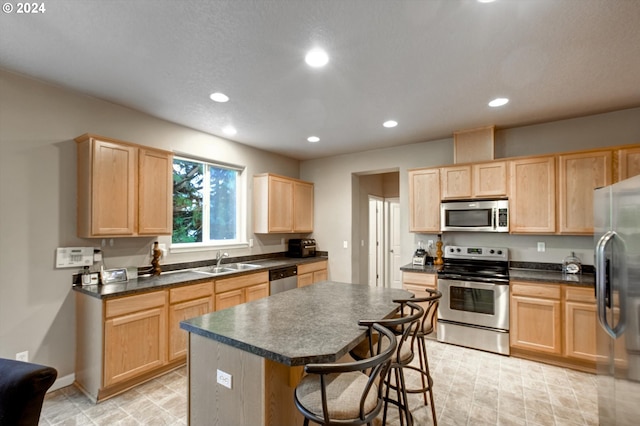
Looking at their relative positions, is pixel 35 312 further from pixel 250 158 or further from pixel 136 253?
pixel 250 158

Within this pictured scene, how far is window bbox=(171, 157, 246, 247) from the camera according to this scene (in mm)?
3857

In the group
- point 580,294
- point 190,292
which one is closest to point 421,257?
point 580,294

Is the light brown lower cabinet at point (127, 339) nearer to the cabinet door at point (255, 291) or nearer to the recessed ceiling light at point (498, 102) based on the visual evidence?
the cabinet door at point (255, 291)

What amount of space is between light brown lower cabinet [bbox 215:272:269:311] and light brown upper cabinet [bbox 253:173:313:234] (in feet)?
3.22

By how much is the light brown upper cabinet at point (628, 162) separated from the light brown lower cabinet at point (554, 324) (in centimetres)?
123

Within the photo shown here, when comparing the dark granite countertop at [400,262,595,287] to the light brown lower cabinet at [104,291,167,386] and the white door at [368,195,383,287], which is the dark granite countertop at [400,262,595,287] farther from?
the light brown lower cabinet at [104,291,167,386]

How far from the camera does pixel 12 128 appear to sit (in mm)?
2463

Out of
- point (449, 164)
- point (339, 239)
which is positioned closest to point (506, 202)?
point (449, 164)

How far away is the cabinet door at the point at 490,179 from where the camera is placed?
3.63 m

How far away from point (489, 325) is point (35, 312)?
4.52 m

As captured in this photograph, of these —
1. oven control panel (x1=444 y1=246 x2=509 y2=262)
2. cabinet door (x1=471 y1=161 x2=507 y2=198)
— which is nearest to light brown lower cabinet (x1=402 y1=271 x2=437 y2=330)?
oven control panel (x1=444 y1=246 x2=509 y2=262)

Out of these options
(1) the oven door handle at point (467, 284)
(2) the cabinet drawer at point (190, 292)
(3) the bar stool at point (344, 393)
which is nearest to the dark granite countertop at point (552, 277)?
(1) the oven door handle at point (467, 284)

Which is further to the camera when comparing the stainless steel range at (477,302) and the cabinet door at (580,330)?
the stainless steel range at (477,302)

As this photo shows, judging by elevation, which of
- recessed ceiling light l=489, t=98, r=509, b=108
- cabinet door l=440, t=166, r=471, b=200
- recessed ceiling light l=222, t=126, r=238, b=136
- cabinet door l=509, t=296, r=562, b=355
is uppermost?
recessed ceiling light l=489, t=98, r=509, b=108
